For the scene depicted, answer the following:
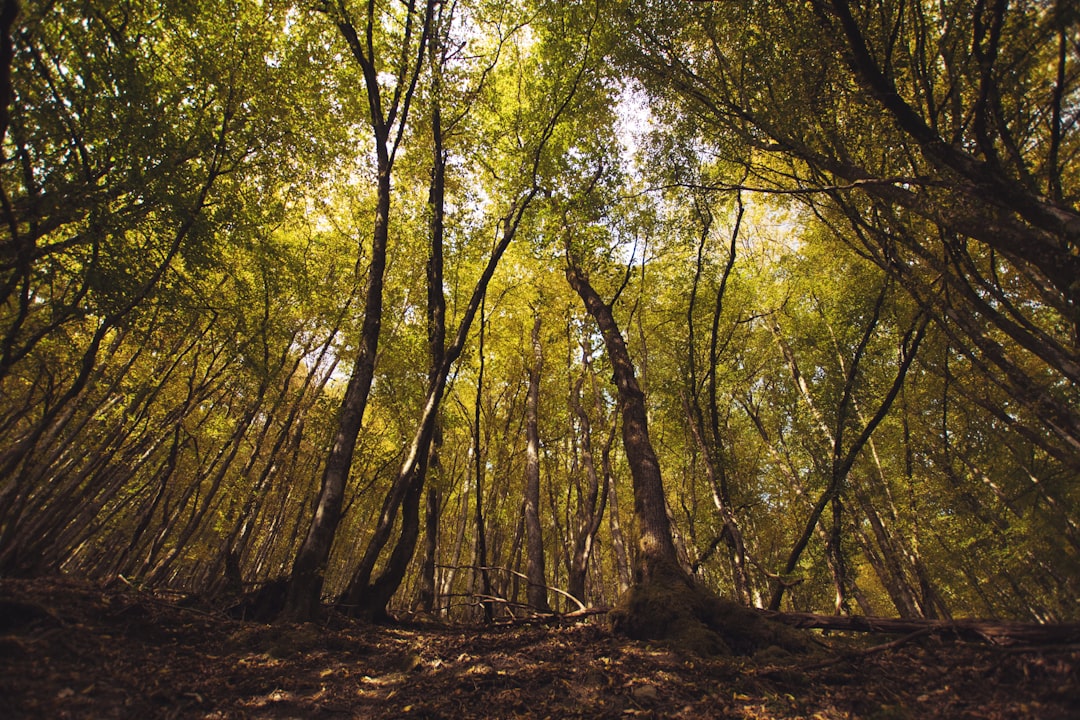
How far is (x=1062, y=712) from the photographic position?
5.66ft

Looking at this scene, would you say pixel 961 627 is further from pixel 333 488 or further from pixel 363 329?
pixel 363 329

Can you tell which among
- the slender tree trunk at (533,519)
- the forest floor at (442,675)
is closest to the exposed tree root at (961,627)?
the forest floor at (442,675)

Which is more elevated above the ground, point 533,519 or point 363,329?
point 363,329

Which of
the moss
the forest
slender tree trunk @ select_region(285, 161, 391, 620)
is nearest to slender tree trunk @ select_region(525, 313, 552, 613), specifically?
the forest

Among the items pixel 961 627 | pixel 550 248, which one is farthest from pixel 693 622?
pixel 550 248

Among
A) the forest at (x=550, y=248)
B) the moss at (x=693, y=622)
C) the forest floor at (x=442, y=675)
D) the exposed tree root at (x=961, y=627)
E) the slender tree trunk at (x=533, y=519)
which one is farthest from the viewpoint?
the slender tree trunk at (x=533, y=519)

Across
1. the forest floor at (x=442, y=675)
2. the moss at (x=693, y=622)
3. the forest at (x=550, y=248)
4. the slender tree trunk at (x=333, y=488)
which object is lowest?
the forest floor at (x=442, y=675)

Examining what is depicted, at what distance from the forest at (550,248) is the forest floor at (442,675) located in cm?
84

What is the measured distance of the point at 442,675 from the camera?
3.28 metres

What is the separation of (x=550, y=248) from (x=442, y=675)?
7.16 m

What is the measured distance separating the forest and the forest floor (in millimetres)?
842

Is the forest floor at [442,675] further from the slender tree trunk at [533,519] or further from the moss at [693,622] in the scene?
the slender tree trunk at [533,519]

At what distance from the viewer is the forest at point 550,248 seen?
4.24 m

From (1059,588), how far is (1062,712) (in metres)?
17.5
